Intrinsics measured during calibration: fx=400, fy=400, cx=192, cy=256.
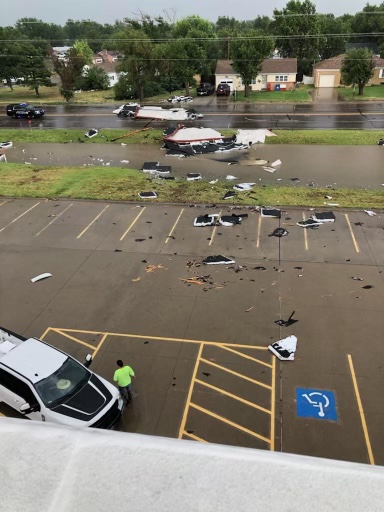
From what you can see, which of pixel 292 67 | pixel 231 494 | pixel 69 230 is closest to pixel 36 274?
pixel 69 230

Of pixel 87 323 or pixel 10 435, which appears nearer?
pixel 10 435

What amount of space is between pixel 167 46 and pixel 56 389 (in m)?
51.8

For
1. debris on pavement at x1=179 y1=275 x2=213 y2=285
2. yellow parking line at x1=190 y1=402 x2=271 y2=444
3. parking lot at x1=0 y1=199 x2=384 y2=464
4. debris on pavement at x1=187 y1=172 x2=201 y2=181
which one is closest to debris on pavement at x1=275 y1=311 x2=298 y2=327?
parking lot at x1=0 y1=199 x2=384 y2=464

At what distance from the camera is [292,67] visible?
56.1 m

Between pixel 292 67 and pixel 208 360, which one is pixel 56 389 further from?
pixel 292 67

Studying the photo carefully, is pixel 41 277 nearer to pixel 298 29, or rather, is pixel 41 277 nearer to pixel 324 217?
pixel 324 217

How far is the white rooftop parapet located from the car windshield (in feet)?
19.5

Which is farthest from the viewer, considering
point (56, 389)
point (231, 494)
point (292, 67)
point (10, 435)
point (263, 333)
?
point (292, 67)

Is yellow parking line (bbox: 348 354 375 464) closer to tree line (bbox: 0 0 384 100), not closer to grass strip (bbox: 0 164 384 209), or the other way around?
grass strip (bbox: 0 164 384 209)

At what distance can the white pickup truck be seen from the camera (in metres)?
8.21

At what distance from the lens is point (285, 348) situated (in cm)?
1072

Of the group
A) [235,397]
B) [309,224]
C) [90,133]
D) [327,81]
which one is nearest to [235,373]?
[235,397]

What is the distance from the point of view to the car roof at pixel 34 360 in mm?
8680

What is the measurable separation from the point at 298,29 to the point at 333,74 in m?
14.3
